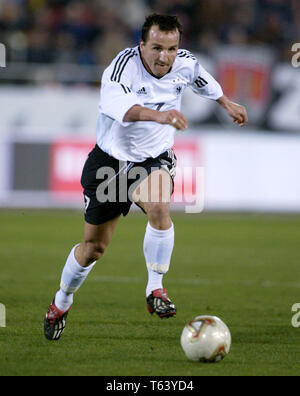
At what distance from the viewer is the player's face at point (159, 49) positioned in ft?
18.2

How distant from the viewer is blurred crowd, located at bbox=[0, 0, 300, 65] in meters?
16.7

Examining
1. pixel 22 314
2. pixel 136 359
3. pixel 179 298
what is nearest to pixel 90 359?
pixel 136 359

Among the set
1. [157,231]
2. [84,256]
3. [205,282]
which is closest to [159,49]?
[157,231]

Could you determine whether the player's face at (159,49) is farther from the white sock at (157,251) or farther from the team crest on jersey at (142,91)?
the white sock at (157,251)

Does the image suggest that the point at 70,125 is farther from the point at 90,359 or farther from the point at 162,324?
the point at 90,359

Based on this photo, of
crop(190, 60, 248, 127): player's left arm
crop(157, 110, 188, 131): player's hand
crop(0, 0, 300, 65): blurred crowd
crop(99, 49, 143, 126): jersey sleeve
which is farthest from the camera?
crop(0, 0, 300, 65): blurred crowd

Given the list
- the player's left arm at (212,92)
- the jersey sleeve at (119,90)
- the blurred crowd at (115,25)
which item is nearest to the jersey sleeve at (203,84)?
the player's left arm at (212,92)

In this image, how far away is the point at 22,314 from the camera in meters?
6.70

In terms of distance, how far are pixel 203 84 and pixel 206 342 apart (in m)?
2.11

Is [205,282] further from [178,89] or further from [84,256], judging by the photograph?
[178,89]

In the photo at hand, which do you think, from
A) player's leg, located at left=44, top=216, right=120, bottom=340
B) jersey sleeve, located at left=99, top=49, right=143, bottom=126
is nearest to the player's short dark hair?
jersey sleeve, located at left=99, top=49, right=143, bottom=126

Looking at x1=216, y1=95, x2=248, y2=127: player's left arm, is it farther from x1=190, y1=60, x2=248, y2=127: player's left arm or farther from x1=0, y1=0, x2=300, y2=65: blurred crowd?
x1=0, y1=0, x2=300, y2=65: blurred crowd

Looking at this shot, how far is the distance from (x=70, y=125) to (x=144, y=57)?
10.3 m

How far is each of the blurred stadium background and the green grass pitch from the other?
1.17 m
